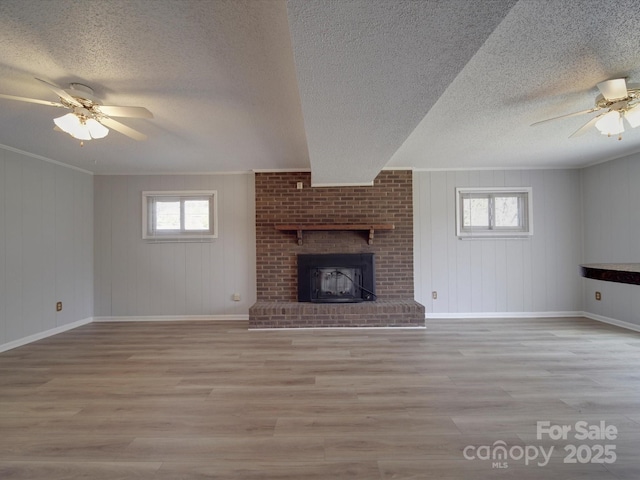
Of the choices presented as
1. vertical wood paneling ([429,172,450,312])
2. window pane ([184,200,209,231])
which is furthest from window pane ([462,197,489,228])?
window pane ([184,200,209,231])

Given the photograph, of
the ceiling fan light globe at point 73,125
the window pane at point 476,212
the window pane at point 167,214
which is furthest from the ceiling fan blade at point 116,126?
the window pane at point 476,212

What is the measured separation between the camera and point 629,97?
189 centimetres

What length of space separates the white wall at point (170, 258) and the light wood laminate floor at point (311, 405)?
3.18ft

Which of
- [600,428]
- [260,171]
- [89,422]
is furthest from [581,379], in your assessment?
[260,171]

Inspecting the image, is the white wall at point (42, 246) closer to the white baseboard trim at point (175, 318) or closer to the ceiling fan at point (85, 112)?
the white baseboard trim at point (175, 318)

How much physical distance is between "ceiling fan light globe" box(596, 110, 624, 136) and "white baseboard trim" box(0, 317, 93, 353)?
19.9 ft

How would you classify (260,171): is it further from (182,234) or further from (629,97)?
(629,97)

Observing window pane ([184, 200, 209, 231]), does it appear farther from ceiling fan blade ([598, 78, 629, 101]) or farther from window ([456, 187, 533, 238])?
ceiling fan blade ([598, 78, 629, 101])

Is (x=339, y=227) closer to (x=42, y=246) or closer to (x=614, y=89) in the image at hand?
(x=614, y=89)

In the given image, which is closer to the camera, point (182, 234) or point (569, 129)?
point (569, 129)

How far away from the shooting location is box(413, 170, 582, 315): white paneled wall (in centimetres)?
403

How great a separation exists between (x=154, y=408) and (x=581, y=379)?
3.26 metres

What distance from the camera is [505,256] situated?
4.04m

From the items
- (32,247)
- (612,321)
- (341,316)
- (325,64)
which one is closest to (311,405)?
(341,316)
